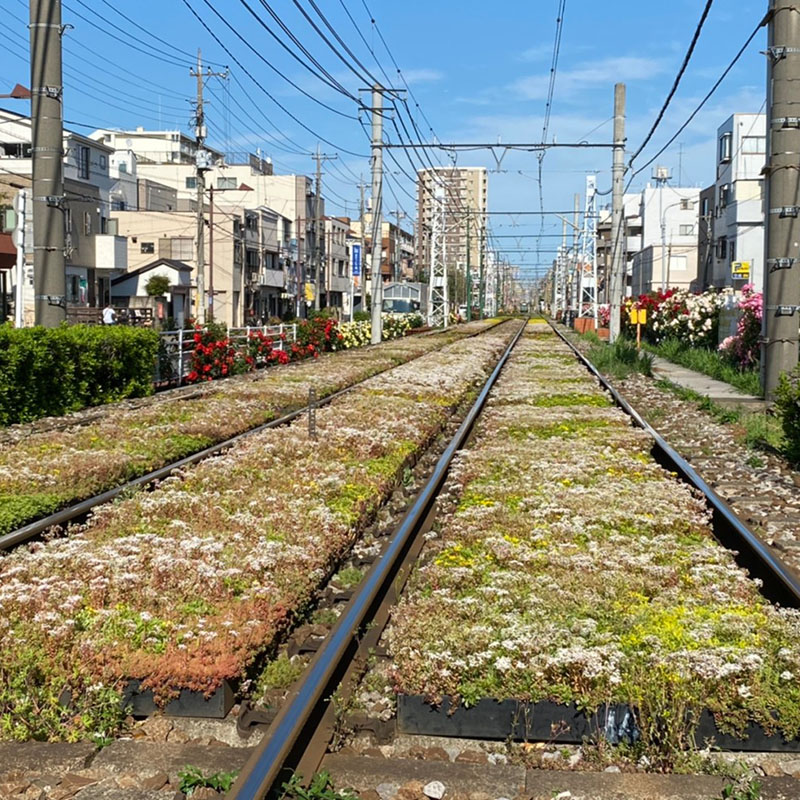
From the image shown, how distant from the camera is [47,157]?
52.5 ft

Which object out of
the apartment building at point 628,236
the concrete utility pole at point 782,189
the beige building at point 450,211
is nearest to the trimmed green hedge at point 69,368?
the concrete utility pole at point 782,189

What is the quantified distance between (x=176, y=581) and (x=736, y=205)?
62023 millimetres

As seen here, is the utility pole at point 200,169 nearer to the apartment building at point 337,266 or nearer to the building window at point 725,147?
the building window at point 725,147

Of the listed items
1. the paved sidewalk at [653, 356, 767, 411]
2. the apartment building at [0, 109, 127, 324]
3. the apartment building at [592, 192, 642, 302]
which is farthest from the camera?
the apartment building at [592, 192, 642, 302]

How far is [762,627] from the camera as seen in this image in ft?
18.8

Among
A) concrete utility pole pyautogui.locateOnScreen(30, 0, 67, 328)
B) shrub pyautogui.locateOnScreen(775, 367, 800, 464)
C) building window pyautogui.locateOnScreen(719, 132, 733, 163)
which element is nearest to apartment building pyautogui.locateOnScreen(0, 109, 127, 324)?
concrete utility pole pyautogui.locateOnScreen(30, 0, 67, 328)

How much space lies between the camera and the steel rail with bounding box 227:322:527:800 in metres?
3.96

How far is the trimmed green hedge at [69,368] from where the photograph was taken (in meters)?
15.2

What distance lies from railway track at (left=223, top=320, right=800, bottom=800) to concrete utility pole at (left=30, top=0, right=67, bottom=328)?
9.43m

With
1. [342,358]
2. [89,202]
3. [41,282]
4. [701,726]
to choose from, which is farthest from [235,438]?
[89,202]

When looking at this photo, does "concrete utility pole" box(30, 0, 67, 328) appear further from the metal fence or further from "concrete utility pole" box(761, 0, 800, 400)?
"concrete utility pole" box(761, 0, 800, 400)

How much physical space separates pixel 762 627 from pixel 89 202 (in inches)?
2236

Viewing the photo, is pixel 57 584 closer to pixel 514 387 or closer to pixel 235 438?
pixel 235 438

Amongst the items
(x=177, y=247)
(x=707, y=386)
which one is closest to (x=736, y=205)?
(x=177, y=247)
